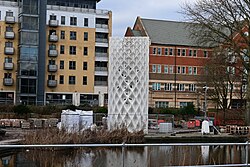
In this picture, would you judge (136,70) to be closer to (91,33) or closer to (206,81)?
(206,81)

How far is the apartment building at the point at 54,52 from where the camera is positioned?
77.3 meters

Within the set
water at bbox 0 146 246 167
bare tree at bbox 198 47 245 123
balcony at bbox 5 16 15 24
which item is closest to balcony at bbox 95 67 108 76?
balcony at bbox 5 16 15 24

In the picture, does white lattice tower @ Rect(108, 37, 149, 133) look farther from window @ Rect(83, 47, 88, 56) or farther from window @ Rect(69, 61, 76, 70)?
window @ Rect(83, 47, 88, 56)

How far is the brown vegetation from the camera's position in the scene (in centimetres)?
2203

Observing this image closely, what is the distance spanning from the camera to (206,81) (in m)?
61.2

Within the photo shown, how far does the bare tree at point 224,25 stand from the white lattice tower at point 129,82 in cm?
812

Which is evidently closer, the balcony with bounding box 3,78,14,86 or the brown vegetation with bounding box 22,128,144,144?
the brown vegetation with bounding box 22,128,144,144

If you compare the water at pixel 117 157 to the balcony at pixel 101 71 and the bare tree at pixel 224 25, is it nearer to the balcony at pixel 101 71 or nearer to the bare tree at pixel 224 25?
the bare tree at pixel 224 25

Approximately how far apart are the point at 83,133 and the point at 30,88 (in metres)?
53.6

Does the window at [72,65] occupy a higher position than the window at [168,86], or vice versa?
the window at [72,65]

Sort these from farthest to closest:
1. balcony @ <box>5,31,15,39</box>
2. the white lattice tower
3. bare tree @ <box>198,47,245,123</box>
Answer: balcony @ <box>5,31,15,39</box> → bare tree @ <box>198,47,245,123</box> → the white lattice tower

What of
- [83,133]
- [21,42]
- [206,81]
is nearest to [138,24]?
[21,42]

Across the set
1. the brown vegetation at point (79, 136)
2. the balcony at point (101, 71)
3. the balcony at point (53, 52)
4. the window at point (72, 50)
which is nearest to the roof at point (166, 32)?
the balcony at point (101, 71)

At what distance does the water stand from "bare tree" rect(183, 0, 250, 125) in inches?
838
